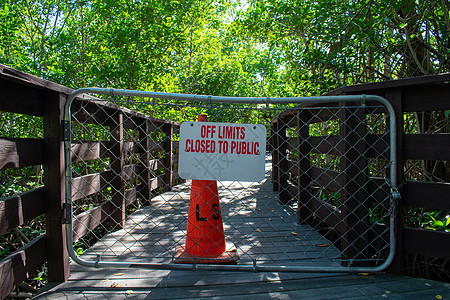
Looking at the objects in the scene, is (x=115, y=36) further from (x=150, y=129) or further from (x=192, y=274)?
(x=192, y=274)

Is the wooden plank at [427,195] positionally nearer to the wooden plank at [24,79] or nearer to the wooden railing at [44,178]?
the wooden railing at [44,178]

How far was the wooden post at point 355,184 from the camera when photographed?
2389mm

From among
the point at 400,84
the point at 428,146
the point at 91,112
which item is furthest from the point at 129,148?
the point at 428,146

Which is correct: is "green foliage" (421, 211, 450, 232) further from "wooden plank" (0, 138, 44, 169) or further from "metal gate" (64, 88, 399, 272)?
"wooden plank" (0, 138, 44, 169)

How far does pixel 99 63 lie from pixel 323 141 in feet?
20.7

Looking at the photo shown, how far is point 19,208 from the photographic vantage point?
1844 mm

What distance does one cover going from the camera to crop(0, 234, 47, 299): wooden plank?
1.67 metres

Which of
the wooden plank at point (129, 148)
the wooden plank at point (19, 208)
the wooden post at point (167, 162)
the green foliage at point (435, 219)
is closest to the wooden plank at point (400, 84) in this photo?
the green foliage at point (435, 219)

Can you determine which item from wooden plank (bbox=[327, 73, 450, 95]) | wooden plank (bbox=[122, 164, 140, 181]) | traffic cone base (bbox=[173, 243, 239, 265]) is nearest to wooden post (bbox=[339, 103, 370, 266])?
wooden plank (bbox=[327, 73, 450, 95])

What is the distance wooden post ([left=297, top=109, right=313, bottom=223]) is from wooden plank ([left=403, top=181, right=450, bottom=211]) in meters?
1.37

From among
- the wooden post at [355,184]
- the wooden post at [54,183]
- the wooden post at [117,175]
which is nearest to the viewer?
the wooden post at [54,183]

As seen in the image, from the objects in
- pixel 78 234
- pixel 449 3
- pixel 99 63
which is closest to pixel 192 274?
pixel 78 234

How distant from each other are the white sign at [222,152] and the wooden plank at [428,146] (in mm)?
1125

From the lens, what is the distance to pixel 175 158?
25.7 feet
